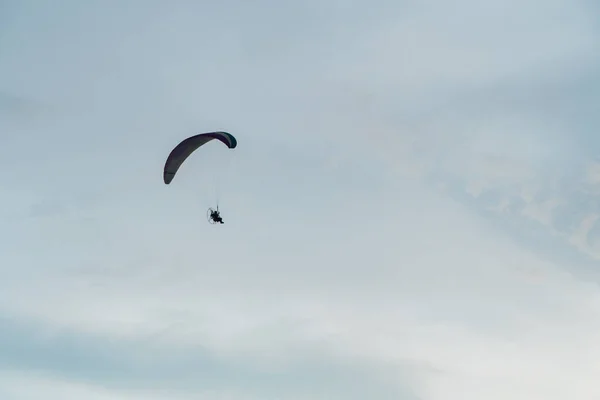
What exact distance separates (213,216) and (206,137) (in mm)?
10561

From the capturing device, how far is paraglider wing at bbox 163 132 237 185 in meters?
132

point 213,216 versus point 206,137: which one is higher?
point 206,137

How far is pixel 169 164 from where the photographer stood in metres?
136

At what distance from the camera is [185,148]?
135m

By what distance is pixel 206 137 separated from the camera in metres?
134

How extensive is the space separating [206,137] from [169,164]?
6.67 m

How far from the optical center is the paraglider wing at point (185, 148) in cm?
13212

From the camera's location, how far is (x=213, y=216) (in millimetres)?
134250

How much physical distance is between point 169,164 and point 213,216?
9.45 metres
